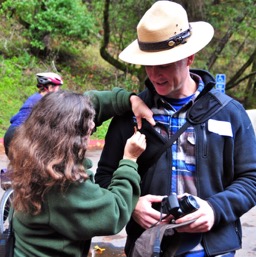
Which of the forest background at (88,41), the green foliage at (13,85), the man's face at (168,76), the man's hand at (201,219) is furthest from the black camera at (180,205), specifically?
the forest background at (88,41)

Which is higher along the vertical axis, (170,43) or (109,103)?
(170,43)

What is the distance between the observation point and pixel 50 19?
14820 millimetres

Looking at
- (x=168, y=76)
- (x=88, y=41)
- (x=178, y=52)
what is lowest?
(x=88, y=41)

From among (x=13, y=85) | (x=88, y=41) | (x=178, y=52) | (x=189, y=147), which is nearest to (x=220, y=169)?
(x=189, y=147)

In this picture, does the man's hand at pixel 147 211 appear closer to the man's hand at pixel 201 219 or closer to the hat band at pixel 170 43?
the man's hand at pixel 201 219

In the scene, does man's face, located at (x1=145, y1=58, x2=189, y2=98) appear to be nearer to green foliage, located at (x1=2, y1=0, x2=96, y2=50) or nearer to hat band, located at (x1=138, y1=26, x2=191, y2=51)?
hat band, located at (x1=138, y1=26, x2=191, y2=51)

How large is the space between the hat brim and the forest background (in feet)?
34.5

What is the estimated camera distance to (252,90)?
61.2 feet

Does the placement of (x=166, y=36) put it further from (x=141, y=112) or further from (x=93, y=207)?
(x=93, y=207)

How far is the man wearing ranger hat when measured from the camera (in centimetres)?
201

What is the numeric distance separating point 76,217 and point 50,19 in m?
13.7

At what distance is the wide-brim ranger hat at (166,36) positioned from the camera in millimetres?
2027

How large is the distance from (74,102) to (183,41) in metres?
0.57

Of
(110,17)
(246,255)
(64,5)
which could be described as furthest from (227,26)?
(246,255)
